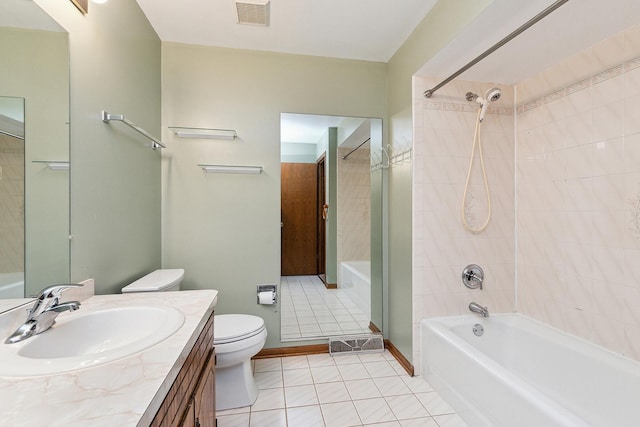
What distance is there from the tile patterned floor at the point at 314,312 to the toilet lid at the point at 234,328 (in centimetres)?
50

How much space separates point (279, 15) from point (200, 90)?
31.8 inches

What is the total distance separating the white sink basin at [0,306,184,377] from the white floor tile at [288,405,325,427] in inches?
39.5

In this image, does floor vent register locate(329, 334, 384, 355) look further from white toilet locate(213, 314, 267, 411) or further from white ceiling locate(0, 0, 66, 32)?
white ceiling locate(0, 0, 66, 32)

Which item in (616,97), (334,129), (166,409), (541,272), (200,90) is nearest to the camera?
(166,409)

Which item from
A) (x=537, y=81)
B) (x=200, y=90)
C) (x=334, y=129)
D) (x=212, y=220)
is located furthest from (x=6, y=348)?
(x=537, y=81)

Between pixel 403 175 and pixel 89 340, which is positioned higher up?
pixel 403 175

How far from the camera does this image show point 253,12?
5.74 feet

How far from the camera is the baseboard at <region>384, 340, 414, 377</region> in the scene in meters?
2.03

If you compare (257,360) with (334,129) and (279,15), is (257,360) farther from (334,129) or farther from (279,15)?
(279,15)

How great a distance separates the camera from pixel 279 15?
1858 millimetres

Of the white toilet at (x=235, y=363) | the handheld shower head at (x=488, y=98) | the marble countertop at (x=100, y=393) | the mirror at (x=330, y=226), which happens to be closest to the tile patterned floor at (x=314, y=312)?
the mirror at (x=330, y=226)

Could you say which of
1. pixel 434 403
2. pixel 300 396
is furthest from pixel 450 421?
pixel 300 396

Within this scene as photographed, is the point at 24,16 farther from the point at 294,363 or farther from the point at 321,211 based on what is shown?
the point at 294,363

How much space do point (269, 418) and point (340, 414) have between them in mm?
400
